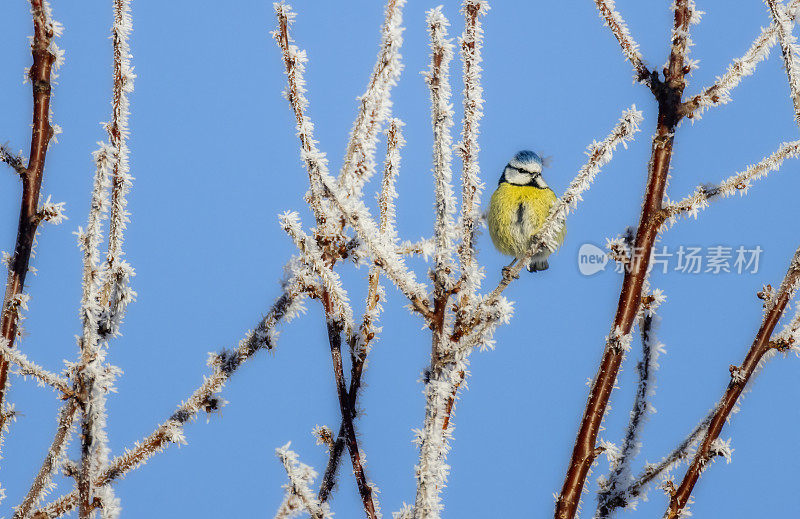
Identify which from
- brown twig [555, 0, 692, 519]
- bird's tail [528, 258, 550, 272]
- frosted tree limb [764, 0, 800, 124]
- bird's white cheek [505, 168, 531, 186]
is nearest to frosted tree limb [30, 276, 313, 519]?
brown twig [555, 0, 692, 519]

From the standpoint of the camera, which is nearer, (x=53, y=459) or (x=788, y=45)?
(x=788, y=45)

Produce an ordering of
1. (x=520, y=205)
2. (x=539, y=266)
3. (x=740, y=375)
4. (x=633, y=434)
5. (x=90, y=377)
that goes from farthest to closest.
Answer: (x=539, y=266) → (x=520, y=205) → (x=633, y=434) → (x=740, y=375) → (x=90, y=377)

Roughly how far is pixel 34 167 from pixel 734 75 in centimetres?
171

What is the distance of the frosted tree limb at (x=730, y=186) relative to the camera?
1674 mm

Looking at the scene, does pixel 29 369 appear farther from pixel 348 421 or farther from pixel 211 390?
pixel 348 421

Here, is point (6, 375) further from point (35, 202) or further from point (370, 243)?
point (370, 243)

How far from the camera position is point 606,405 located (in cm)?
174

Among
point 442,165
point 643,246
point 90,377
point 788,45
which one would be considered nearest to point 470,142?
point 442,165

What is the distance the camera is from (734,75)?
5.72ft

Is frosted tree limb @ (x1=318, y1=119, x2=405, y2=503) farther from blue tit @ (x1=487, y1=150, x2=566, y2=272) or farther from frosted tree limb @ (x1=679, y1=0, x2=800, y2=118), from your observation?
blue tit @ (x1=487, y1=150, x2=566, y2=272)

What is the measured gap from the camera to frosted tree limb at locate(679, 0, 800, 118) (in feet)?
5.57

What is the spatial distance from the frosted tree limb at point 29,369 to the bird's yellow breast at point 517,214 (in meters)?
3.85

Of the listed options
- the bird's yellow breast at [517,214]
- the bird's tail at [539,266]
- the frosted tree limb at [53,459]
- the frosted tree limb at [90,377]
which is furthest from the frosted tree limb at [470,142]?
the bird's tail at [539,266]

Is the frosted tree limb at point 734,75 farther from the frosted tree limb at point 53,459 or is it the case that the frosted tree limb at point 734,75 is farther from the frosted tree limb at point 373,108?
the frosted tree limb at point 53,459
